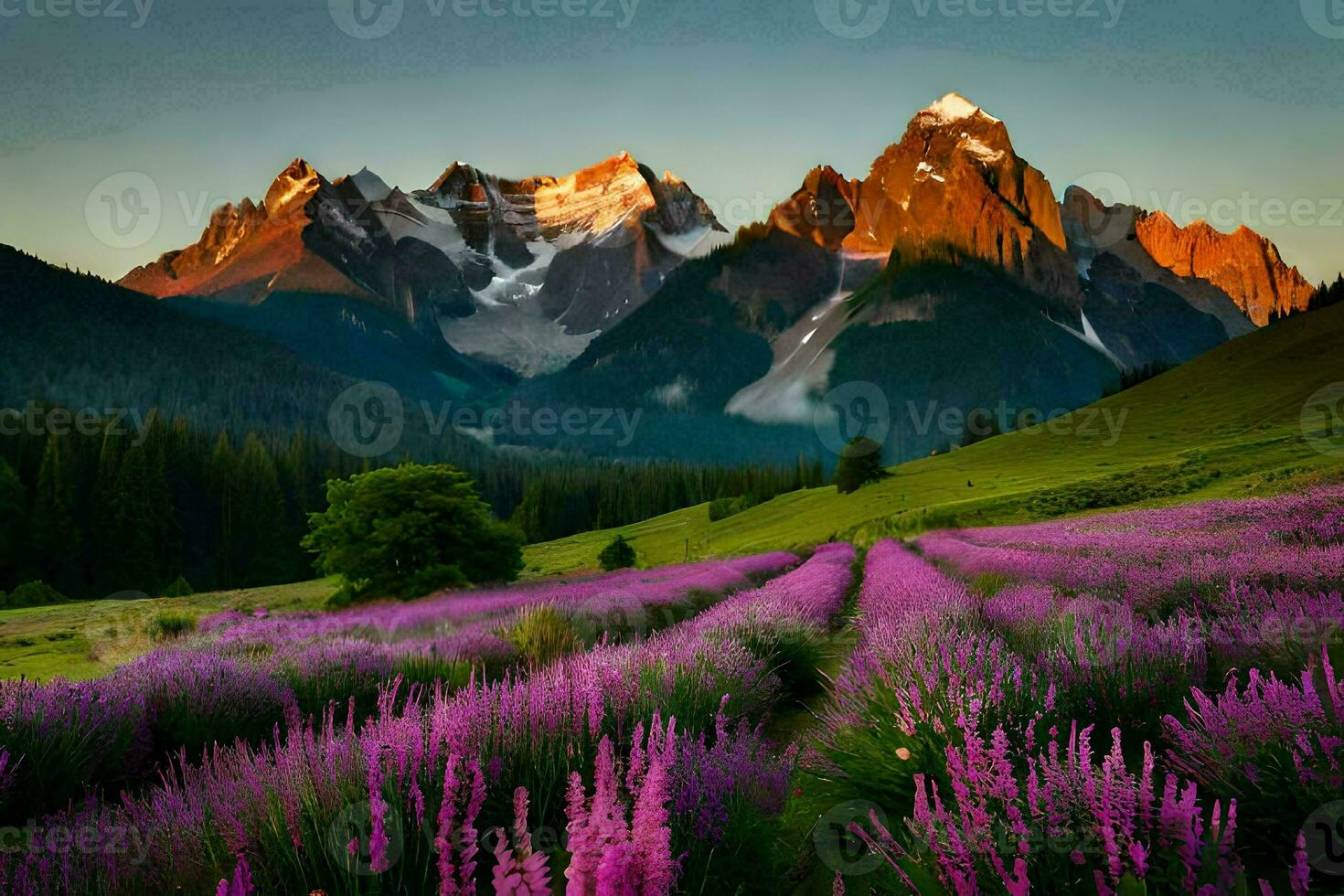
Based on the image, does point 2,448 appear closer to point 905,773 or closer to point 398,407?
point 398,407

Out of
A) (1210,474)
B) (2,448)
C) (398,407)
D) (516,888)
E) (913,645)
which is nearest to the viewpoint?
(516,888)

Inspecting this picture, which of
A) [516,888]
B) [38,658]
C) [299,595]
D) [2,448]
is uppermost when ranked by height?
[2,448]

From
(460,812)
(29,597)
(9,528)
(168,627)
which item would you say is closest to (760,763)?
(460,812)

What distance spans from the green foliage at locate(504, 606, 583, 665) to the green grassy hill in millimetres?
25901

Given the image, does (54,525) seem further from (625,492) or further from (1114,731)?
(1114,731)

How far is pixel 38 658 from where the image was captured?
14.7 m

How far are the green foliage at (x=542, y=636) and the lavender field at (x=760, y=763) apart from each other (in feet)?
3.72

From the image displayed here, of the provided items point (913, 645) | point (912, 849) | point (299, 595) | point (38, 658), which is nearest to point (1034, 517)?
point (913, 645)

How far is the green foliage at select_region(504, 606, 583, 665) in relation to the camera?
9.30 metres

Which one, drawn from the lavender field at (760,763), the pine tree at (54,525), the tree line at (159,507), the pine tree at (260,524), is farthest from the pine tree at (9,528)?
the lavender field at (760,763)

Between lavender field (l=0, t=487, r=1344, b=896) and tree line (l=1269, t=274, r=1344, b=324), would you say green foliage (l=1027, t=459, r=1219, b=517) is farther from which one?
tree line (l=1269, t=274, r=1344, b=324)

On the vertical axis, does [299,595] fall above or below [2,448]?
below

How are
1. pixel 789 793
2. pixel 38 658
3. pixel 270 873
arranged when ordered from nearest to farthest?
pixel 270 873
pixel 789 793
pixel 38 658

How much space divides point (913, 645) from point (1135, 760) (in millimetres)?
1741
